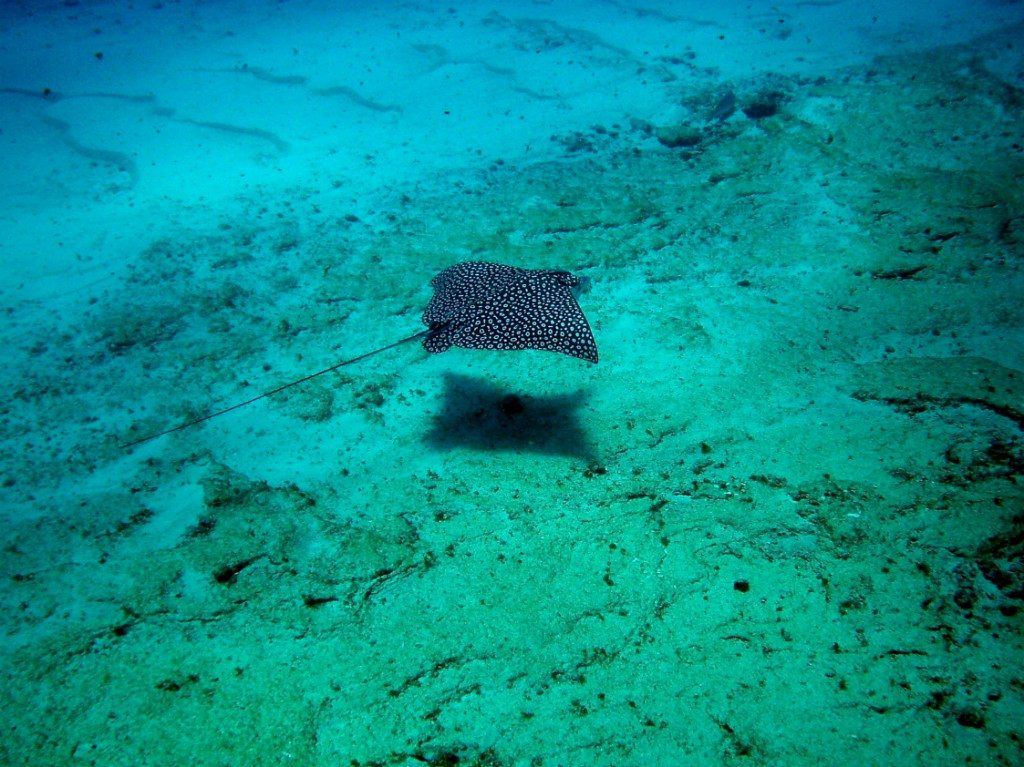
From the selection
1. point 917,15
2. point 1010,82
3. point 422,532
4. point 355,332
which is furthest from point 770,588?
point 917,15

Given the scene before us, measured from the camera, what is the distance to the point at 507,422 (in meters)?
5.05

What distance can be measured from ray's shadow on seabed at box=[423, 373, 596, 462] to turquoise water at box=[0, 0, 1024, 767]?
0.12ft

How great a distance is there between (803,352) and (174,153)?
35.4ft

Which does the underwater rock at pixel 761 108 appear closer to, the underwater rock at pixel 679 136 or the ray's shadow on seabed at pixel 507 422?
the underwater rock at pixel 679 136

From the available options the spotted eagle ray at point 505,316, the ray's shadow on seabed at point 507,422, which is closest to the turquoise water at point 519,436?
the ray's shadow on seabed at point 507,422

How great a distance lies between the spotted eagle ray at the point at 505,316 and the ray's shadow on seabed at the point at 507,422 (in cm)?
92

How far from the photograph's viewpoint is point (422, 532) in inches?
159

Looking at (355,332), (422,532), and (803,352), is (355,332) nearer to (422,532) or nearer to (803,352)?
(422,532)

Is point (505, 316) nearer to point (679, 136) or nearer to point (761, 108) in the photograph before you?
point (679, 136)

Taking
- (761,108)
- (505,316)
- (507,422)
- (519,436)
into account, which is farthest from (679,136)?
(519,436)

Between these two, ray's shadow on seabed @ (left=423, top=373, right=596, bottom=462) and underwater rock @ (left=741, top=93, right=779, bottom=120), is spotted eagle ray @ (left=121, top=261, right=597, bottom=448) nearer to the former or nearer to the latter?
ray's shadow on seabed @ (left=423, top=373, right=596, bottom=462)

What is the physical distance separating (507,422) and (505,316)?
1.17 m

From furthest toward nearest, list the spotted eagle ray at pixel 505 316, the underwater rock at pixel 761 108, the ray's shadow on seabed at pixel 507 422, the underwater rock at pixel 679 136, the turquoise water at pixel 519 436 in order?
the underwater rock at pixel 761 108, the underwater rock at pixel 679 136, the ray's shadow on seabed at pixel 507 422, the spotted eagle ray at pixel 505 316, the turquoise water at pixel 519 436

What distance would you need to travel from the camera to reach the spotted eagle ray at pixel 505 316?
4.21 m
